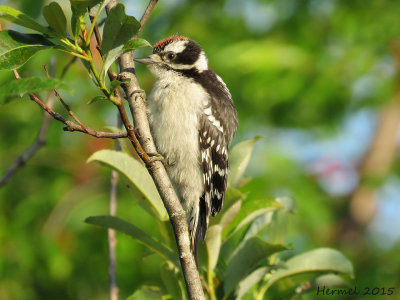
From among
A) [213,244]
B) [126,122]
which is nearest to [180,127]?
[213,244]

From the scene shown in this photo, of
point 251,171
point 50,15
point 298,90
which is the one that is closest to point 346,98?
point 298,90

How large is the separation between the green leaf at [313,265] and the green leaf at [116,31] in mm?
1490

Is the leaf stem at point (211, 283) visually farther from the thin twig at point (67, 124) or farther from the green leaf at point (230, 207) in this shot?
the thin twig at point (67, 124)

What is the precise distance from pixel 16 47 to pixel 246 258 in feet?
5.01

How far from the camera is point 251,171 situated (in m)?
5.73

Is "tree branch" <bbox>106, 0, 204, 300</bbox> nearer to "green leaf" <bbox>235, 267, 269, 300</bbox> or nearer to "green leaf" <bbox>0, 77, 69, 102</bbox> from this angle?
"green leaf" <bbox>235, 267, 269, 300</bbox>

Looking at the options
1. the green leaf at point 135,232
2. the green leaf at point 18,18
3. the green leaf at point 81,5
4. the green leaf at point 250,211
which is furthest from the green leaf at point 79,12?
the green leaf at point 250,211

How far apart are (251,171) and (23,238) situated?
2330mm

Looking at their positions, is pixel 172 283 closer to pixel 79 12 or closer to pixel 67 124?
pixel 67 124

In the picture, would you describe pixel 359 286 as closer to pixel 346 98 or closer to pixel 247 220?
pixel 247 220

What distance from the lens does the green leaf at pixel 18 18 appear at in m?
2.14

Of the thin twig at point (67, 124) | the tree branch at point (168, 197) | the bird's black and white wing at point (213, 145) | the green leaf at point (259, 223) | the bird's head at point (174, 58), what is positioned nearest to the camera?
the thin twig at point (67, 124)

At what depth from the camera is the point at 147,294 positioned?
2.98 metres

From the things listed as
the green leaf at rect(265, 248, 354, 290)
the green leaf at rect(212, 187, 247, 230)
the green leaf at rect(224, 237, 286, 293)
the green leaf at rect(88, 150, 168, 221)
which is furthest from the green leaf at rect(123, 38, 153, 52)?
the green leaf at rect(265, 248, 354, 290)
